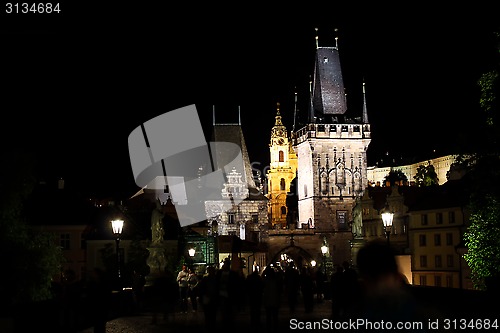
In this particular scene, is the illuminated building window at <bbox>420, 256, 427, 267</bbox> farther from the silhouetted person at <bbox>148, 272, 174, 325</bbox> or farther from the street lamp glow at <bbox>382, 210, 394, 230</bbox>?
the silhouetted person at <bbox>148, 272, 174, 325</bbox>

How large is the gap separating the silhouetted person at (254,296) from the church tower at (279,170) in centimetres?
9317

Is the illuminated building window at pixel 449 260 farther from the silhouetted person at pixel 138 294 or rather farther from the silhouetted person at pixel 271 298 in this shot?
the silhouetted person at pixel 271 298

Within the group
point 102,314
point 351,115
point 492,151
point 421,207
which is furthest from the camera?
point 351,115

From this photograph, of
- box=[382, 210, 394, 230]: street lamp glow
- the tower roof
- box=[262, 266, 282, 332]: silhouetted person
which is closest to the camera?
box=[262, 266, 282, 332]: silhouetted person

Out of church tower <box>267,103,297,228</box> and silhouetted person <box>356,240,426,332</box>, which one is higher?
church tower <box>267,103,297,228</box>

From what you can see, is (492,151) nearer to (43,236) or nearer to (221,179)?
(43,236)

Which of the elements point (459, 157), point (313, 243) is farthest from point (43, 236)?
point (313, 243)

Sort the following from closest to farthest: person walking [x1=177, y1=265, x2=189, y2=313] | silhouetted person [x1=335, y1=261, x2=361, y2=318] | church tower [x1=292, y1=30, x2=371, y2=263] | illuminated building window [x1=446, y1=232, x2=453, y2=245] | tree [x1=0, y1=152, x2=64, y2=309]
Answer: silhouetted person [x1=335, y1=261, x2=361, y2=318] < tree [x1=0, y1=152, x2=64, y2=309] < person walking [x1=177, y1=265, x2=189, y2=313] < illuminated building window [x1=446, y1=232, x2=453, y2=245] < church tower [x1=292, y1=30, x2=371, y2=263]

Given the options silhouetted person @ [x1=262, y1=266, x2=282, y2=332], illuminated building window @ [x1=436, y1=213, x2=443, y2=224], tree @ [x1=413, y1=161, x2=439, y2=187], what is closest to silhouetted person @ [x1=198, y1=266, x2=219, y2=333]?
silhouetted person @ [x1=262, y1=266, x2=282, y2=332]

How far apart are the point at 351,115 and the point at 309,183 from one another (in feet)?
34.8

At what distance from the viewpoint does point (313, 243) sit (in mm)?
96000

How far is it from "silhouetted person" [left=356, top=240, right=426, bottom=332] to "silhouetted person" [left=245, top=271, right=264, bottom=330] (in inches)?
509

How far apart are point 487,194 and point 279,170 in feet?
282

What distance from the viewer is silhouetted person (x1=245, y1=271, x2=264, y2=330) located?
19.4 metres
